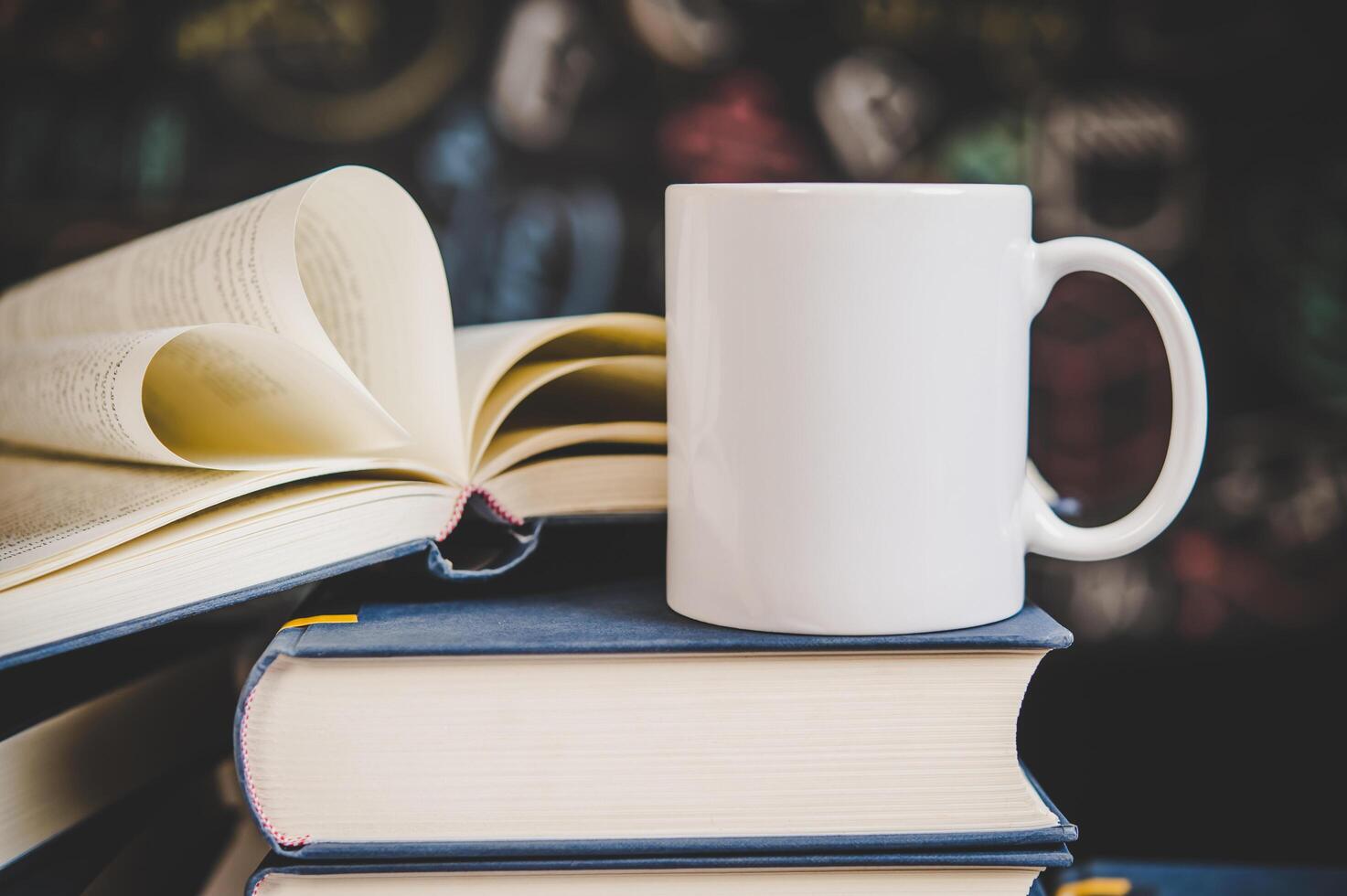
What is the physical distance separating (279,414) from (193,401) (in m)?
0.06

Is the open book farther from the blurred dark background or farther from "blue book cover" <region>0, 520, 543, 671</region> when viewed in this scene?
the blurred dark background

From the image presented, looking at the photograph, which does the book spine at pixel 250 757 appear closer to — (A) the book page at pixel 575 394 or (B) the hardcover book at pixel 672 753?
(B) the hardcover book at pixel 672 753

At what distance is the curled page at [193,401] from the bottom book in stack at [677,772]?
92 mm

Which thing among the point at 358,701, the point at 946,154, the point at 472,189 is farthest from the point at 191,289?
the point at 946,154

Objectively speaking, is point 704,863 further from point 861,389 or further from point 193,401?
point 193,401

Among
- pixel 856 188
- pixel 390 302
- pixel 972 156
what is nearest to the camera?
pixel 856 188

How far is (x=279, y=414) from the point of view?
0.47 meters

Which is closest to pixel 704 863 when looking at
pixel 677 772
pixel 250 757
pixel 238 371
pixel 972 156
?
pixel 677 772

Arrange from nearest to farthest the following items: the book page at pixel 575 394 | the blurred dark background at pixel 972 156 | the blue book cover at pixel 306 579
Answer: the blue book cover at pixel 306 579 < the book page at pixel 575 394 < the blurred dark background at pixel 972 156

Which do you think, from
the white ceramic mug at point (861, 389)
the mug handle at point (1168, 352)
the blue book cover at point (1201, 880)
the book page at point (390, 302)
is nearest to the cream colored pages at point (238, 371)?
the book page at point (390, 302)

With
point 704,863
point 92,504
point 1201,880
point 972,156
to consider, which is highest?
point 972,156

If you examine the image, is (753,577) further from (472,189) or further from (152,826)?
(472,189)

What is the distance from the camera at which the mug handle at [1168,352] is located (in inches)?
16.6

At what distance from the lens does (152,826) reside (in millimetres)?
503
